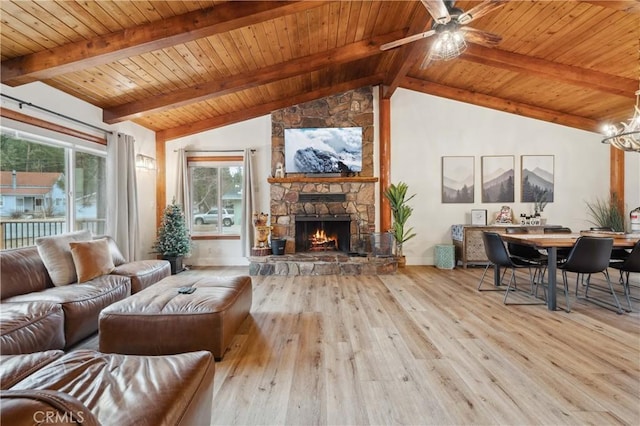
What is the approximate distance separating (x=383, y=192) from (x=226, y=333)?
4.30 meters

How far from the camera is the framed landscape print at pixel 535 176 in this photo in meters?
5.99

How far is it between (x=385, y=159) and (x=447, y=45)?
118 inches

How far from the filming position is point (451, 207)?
19.8ft

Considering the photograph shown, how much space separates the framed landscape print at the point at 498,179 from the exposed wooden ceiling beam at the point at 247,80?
129 inches

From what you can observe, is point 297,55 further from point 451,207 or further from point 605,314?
point 605,314

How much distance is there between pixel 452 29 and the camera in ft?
9.12

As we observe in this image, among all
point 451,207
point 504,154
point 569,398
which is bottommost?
point 569,398

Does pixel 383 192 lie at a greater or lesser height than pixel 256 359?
greater

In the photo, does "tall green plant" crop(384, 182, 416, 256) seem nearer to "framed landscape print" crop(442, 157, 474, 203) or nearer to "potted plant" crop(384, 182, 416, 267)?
"potted plant" crop(384, 182, 416, 267)

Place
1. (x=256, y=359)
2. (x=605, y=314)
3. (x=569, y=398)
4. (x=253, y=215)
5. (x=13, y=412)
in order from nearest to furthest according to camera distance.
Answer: (x=13, y=412), (x=569, y=398), (x=256, y=359), (x=605, y=314), (x=253, y=215)

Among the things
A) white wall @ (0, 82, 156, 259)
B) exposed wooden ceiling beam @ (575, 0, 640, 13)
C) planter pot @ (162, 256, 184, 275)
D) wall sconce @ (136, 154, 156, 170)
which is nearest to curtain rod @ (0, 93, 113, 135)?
white wall @ (0, 82, 156, 259)

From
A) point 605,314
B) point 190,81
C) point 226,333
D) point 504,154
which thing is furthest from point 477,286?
point 190,81

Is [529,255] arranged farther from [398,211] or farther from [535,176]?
[535,176]

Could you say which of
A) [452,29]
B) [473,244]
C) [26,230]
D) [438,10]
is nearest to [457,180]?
[473,244]
